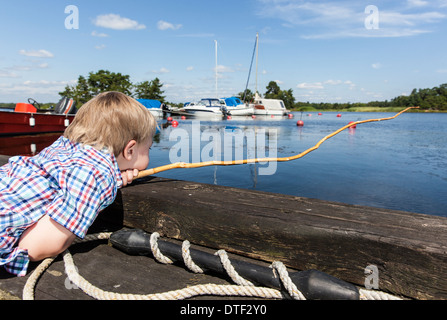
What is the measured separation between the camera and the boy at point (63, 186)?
1307 millimetres

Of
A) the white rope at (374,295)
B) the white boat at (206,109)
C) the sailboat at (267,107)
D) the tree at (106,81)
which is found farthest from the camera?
the tree at (106,81)

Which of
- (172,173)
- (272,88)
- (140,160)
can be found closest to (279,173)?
(172,173)

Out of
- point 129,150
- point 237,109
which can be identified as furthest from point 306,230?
point 237,109

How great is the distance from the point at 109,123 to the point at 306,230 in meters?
1.11

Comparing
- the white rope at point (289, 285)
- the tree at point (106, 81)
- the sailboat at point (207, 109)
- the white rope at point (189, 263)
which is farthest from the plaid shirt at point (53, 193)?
the tree at point (106, 81)

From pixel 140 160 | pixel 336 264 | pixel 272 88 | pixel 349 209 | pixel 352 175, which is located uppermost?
pixel 272 88

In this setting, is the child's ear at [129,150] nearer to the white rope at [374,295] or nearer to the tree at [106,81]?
the white rope at [374,295]

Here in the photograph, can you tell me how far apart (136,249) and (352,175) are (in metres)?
7.46

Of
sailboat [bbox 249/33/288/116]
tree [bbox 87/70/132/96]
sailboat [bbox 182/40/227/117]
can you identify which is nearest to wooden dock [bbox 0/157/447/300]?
sailboat [bbox 182/40/227/117]

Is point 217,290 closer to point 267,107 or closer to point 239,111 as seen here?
point 239,111

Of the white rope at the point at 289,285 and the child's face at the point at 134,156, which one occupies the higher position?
the child's face at the point at 134,156

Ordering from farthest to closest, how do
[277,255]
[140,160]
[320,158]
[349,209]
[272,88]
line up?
1. [272,88]
2. [320,158]
3. [140,160]
4. [349,209]
5. [277,255]
